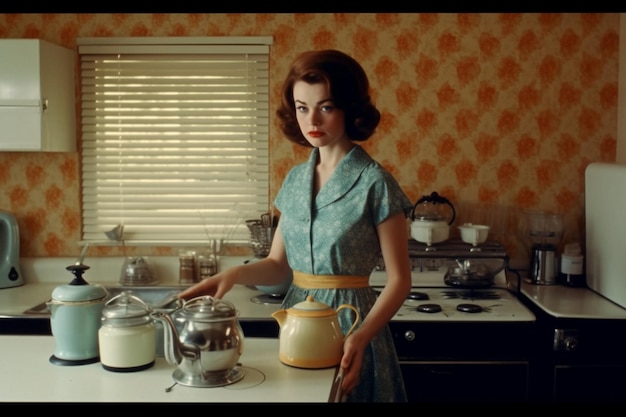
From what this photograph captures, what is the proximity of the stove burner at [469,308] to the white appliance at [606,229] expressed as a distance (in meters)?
0.59

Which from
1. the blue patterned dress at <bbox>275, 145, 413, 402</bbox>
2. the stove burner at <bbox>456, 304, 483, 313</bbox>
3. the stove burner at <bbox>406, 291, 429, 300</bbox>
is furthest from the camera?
the stove burner at <bbox>406, 291, 429, 300</bbox>

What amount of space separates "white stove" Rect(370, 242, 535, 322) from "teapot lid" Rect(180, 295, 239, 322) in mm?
1340

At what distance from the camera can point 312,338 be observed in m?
1.54

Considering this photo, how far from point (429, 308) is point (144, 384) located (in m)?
1.60

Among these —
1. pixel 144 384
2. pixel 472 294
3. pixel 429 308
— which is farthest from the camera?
pixel 472 294

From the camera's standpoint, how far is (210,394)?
1.41 metres

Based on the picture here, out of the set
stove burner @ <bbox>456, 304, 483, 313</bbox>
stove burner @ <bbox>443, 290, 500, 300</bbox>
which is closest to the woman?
stove burner @ <bbox>456, 304, 483, 313</bbox>

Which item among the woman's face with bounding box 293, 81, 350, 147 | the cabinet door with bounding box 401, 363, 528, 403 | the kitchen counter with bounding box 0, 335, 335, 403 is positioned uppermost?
the woman's face with bounding box 293, 81, 350, 147

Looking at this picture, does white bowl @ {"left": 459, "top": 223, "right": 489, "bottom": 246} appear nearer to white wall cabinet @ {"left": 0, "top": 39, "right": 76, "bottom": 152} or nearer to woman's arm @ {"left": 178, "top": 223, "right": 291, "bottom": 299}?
woman's arm @ {"left": 178, "top": 223, "right": 291, "bottom": 299}

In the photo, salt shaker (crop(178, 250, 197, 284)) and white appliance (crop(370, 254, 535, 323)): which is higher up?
salt shaker (crop(178, 250, 197, 284))

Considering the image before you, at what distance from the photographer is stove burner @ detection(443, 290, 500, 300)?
307cm

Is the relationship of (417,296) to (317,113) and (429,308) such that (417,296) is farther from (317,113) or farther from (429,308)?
(317,113)

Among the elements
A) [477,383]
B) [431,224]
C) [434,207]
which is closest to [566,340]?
[477,383]

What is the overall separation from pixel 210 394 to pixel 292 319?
0.85 feet
